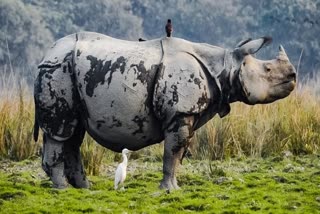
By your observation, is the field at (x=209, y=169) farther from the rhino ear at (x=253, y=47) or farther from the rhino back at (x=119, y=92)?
the rhino ear at (x=253, y=47)

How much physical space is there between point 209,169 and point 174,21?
137 feet

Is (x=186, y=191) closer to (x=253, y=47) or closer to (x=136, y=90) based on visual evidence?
(x=136, y=90)

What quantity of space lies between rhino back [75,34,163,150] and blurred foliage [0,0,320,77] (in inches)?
1336

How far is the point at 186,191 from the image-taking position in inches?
450

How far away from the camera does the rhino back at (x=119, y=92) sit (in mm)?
11328

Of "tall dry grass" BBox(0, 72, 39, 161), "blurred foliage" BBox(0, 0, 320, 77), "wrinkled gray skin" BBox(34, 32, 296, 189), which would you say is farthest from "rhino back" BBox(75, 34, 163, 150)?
"blurred foliage" BBox(0, 0, 320, 77)

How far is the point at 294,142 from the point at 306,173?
246cm

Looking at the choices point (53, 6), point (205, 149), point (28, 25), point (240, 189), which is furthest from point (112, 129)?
point (53, 6)

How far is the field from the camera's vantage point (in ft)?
34.9

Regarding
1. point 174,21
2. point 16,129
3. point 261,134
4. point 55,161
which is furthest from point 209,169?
point 174,21

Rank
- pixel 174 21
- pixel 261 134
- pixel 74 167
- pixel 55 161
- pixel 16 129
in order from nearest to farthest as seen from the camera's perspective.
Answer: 1. pixel 55 161
2. pixel 74 167
3. pixel 16 129
4. pixel 261 134
5. pixel 174 21

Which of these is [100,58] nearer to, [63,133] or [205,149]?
[63,133]

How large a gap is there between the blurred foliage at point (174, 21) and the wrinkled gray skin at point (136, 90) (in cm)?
3378

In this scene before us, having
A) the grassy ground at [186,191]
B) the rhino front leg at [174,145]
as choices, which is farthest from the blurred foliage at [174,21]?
the rhino front leg at [174,145]
